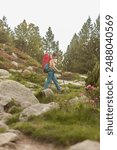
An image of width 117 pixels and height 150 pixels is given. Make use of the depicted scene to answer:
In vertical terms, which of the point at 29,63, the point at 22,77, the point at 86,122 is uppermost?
the point at 29,63

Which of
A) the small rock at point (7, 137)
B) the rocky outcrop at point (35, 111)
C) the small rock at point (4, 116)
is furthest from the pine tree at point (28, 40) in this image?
the small rock at point (7, 137)

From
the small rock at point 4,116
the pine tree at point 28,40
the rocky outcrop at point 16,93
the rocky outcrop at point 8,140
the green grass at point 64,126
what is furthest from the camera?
the pine tree at point 28,40

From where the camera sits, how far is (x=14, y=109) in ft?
53.5

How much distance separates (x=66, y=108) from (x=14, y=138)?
290 centimetres

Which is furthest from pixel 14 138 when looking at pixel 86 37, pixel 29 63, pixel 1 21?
pixel 1 21

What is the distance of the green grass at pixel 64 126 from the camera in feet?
36.6

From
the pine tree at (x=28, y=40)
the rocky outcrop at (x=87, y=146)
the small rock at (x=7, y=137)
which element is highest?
the pine tree at (x=28, y=40)

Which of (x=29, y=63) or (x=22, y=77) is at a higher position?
(x=29, y=63)

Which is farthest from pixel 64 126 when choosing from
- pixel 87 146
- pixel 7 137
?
pixel 87 146

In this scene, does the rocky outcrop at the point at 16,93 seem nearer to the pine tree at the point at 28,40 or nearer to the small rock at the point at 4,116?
the small rock at the point at 4,116

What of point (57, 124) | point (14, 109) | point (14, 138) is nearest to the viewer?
point (14, 138)

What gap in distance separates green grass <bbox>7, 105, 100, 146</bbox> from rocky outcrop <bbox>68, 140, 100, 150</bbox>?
13.8 inches

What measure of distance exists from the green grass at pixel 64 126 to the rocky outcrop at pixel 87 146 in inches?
13.8

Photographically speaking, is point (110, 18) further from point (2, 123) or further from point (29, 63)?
point (29, 63)
